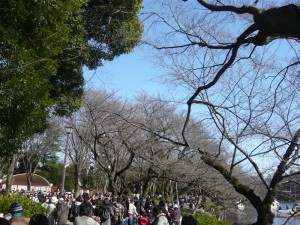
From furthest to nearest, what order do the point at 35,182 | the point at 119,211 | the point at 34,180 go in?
the point at 35,182
the point at 34,180
the point at 119,211

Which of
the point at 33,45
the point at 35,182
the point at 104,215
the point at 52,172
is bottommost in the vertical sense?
the point at 104,215

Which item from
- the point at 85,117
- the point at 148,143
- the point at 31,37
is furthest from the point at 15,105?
the point at 85,117

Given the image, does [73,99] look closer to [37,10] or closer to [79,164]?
[37,10]

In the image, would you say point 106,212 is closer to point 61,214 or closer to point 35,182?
point 61,214

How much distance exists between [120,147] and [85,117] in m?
2.44

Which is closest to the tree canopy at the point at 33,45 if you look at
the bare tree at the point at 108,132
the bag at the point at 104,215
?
the bag at the point at 104,215

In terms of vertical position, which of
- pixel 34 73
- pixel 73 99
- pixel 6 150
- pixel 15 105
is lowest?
pixel 6 150

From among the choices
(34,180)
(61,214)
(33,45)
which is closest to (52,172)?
(34,180)

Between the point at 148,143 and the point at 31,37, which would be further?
the point at 148,143

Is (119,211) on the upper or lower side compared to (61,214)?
upper

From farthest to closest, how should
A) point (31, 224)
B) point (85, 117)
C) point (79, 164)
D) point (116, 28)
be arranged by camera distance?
point (79, 164) < point (85, 117) < point (116, 28) < point (31, 224)

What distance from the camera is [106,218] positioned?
37.5ft

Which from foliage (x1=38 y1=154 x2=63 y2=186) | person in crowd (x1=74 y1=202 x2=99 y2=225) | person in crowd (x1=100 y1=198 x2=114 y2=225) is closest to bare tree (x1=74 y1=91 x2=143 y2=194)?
person in crowd (x1=100 y1=198 x2=114 y2=225)

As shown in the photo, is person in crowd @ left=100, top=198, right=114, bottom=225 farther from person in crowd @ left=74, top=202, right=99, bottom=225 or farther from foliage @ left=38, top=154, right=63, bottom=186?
foliage @ left=38, top=154, right=63, bottom=186
